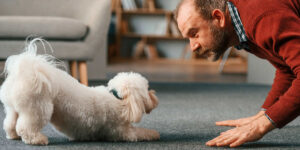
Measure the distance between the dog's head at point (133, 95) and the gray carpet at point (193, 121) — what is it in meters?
0.10

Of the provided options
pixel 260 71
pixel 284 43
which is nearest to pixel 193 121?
pixel 284 43

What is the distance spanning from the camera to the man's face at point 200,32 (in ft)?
4.19

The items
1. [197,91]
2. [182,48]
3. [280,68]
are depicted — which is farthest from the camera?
[182,48]

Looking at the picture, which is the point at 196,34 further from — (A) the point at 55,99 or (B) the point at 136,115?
(A) the point at 55,99

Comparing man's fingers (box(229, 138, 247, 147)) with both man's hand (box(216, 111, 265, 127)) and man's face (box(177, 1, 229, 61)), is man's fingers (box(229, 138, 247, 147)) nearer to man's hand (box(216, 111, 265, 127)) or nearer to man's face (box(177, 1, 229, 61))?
man's face (box(177, 1, 229, 61))

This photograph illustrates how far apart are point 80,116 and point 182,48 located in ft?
19.0

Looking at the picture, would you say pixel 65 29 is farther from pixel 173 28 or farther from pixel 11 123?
pixel 173 28

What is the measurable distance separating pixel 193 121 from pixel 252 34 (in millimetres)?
668

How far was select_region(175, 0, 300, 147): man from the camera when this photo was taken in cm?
106

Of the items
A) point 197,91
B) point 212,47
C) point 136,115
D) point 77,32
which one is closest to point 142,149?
point 136,115

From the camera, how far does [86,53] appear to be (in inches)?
101

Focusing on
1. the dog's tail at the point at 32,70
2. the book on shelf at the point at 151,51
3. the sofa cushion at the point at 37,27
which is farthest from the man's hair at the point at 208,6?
the book on shelf at the point at 151,51

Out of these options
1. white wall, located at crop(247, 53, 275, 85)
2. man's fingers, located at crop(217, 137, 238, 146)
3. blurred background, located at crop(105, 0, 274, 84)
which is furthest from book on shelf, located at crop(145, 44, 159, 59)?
man's fingers, located at crop(217, 137, 238, 146)

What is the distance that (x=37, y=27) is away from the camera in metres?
2.37
